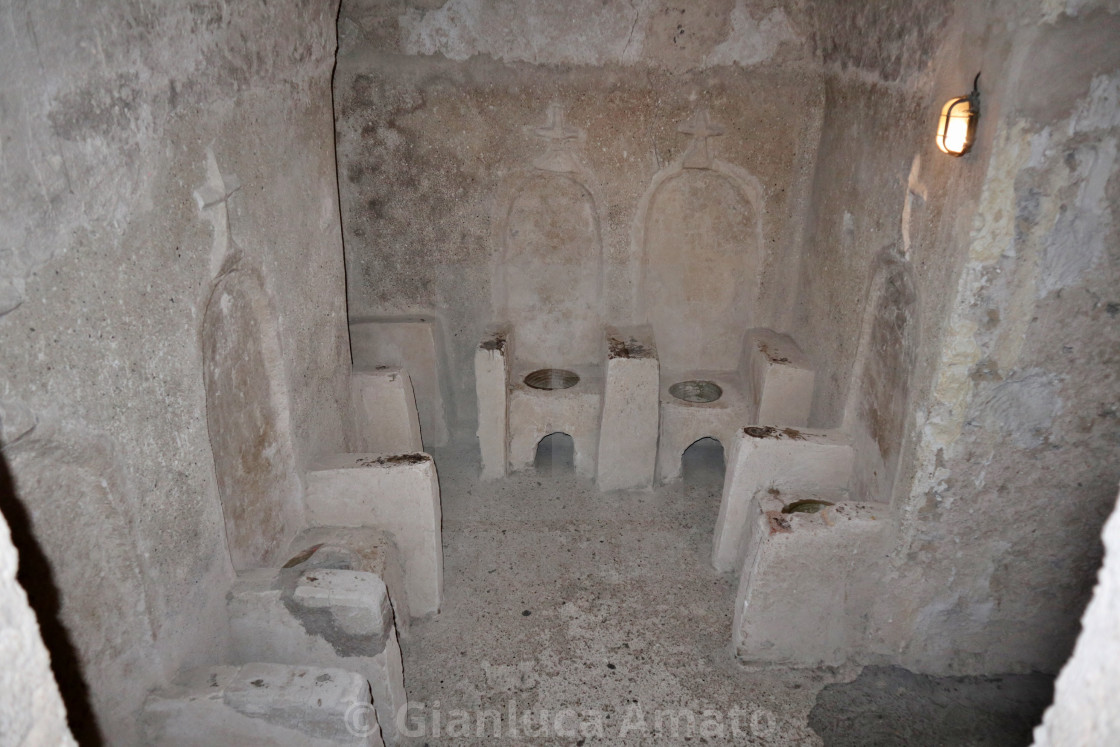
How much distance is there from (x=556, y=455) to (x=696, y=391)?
53.6 inches

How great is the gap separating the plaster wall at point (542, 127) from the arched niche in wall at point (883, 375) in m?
1.64

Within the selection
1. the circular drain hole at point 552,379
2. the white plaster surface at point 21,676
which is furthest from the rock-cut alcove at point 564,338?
the circular drain hole at point 552,379

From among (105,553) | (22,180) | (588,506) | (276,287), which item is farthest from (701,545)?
(22,180)

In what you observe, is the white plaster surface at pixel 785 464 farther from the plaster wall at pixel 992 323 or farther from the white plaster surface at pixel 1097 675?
the white plaster surface at pixel 1097 675

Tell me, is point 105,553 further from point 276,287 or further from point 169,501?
point 276,287

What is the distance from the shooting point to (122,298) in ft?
7.73

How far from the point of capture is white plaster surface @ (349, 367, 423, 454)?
486 centimetres

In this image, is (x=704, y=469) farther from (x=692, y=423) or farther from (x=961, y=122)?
(x=961, y=122)

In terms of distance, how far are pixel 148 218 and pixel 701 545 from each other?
156 inches

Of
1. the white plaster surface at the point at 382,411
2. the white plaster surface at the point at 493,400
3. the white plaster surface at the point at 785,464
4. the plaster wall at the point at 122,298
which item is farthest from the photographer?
the white plaster surface at the point at 493,400

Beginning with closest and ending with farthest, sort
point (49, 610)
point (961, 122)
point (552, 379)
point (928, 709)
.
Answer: point (49, 610)
point (961, 122)
point (928, 709)
point (552, 379)

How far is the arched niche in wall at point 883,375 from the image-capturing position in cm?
357

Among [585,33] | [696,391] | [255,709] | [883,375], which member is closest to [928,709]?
[883,375]

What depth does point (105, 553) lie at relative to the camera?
7.96ft
